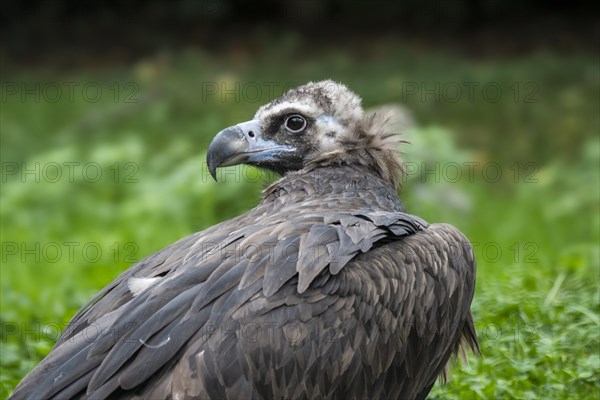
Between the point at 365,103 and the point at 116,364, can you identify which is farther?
the point at 365,103

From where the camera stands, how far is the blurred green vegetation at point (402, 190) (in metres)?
5.65

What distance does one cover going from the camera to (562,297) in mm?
6074

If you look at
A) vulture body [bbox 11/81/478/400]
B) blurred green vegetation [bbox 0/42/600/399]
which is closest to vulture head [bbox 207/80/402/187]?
vulture body [bbox 11/81/478/400]

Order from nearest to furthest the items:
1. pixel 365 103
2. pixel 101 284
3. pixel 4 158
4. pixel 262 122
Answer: pixel 262 122 < pixel 101 284 < pixel 4 158 < pixel 365 103

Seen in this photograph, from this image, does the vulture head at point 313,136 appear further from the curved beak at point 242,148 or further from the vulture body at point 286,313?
the vulture body at point 286,313

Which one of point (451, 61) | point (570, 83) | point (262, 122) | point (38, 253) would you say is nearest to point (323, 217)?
point (262, 122)

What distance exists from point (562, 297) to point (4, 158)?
27.3ft

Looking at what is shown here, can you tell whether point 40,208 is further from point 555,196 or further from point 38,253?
point 555,196

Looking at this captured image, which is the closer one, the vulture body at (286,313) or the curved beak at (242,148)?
the vulture body at (286,313)

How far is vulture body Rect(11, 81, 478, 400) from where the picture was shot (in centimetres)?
365

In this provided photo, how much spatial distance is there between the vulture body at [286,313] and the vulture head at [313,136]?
325mm

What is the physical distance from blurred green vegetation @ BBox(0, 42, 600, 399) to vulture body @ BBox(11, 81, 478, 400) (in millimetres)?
896

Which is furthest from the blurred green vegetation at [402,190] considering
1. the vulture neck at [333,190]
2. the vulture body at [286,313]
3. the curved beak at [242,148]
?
the curved beak at [242,148]

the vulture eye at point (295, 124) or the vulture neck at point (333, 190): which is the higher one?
the vulture eye at point (295, 124)
